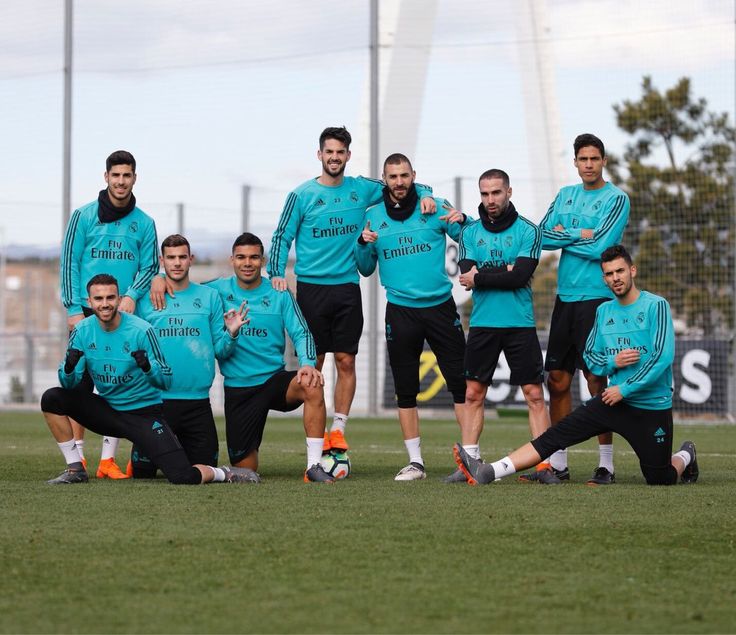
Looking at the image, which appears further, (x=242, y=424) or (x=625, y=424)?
(x=242, y=424)

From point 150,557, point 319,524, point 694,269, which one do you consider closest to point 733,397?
point 694,269

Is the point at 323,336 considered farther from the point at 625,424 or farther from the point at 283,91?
the point at 283,91

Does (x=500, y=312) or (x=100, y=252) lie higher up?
(x=100, y=252)

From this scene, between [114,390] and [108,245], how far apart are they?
1.26 metres

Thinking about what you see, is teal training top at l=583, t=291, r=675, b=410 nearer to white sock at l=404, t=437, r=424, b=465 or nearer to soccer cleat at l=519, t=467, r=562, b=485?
soccer cleat at l=519, t=467, r=562, b=485

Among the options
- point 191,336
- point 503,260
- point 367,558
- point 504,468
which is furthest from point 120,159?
point 367,558

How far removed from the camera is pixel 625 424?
6.36 m

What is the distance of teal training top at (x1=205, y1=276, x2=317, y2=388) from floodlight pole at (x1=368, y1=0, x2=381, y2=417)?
8.57 metres

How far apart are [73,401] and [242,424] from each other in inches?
36.3

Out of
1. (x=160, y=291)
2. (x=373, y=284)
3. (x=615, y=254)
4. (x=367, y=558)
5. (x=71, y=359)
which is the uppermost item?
(x=373, y=284)

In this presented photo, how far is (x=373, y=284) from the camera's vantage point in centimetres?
1608

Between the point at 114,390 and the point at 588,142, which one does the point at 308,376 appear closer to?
the point at 114,390

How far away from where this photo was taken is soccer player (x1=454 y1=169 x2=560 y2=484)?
22.5 ft

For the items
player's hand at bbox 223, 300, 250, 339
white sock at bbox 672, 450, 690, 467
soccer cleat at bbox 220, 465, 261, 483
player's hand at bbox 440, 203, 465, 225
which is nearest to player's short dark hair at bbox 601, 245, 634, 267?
player's hand at bbox 440, 203, 465, 225
